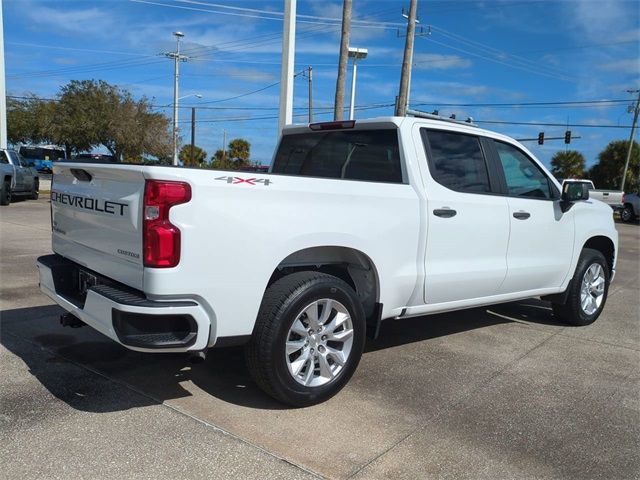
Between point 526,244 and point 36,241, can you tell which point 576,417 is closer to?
point 526,244

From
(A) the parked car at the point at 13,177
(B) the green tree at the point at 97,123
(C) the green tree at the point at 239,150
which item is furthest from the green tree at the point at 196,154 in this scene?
(A) the parked car at the point at 13,177

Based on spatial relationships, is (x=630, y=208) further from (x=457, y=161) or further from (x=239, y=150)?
(x=239, y=150)

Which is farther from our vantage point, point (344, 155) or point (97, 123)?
point (97, 123)

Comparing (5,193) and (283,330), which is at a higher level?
(283,330)

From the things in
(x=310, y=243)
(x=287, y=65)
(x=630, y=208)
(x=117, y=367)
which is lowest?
(x=117, y=367)

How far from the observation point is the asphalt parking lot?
9.98ft

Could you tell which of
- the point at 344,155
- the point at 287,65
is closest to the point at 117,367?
the point at 344,155

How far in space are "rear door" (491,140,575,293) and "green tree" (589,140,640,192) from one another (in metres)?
46.5

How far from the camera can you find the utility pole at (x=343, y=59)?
669 inches

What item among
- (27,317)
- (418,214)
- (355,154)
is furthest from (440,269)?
(27,317)

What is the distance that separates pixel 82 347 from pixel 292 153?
8.23ft

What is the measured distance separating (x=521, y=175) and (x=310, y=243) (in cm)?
275

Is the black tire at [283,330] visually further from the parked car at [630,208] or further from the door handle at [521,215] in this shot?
the parked car at [630,208]

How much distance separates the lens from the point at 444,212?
442 centimetres
